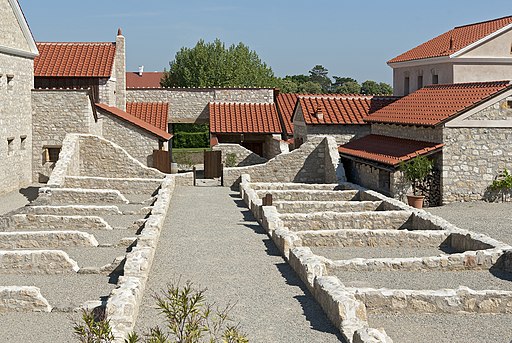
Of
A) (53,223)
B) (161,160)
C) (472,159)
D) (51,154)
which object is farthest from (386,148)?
(51,154)

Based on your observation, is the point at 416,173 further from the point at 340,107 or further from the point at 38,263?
the point at 38,263

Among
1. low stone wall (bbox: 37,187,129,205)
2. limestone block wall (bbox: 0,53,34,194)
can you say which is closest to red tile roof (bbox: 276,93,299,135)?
limestone block wall (bbox: 0,53,34,194)

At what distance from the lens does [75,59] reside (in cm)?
3450

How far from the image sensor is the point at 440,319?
10875 mm

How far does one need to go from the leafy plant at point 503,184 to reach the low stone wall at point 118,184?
1138 centimetres

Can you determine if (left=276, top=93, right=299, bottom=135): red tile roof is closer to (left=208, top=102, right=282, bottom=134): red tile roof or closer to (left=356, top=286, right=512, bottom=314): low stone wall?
(left=208, top=102, right=282, bottom=134): red tile roof

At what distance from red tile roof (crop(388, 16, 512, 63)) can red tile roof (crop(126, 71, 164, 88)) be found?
4851 centimetres

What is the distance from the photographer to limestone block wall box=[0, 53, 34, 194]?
1064 inches

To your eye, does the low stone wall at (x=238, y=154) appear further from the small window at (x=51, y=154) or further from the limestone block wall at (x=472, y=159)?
the limestone block wall at (x=472, y=159)

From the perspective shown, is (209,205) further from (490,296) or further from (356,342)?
(356,342)

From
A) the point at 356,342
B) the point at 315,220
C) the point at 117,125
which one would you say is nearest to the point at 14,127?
the point at 117,125

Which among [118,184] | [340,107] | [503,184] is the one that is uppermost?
[340,107]

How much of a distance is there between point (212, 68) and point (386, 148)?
4041cm

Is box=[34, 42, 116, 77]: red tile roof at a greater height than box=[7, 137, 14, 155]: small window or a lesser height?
greater
